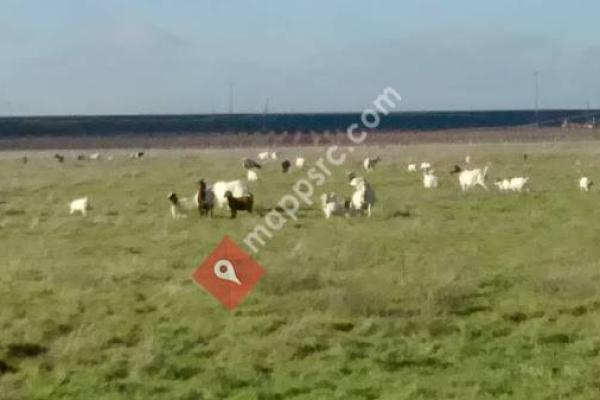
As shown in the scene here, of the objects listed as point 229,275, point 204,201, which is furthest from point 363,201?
point 229,275

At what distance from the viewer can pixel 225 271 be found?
19109 millimetres

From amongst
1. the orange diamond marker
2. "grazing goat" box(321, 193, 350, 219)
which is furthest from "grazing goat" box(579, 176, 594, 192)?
the orange diamond marker

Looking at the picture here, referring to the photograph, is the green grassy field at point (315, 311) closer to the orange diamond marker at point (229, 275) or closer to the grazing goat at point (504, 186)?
the orange diamond marker at point (229, 275)

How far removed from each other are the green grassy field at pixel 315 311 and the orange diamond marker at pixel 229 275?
212mm

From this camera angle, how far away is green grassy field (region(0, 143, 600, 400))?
1255cm

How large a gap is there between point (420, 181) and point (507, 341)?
26.8 meters

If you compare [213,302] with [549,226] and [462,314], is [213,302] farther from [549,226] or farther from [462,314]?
[549,226]

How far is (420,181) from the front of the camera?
134 ft

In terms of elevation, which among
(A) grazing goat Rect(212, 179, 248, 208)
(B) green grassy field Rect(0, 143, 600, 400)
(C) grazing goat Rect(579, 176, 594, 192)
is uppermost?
(A) grazing goat Rect(212, 179, 248, 208)

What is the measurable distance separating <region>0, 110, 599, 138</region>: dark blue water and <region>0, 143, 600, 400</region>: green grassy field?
11826 centimetres

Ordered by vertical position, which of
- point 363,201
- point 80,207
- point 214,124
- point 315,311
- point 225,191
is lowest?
point 315,311

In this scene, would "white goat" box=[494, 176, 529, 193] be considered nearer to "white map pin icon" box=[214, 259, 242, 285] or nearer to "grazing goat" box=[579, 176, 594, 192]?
"grazing goat" box=[579, 176, 594, 192]

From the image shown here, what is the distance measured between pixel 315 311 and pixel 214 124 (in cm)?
16090

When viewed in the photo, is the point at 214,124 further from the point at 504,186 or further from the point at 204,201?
the point at 204,201
